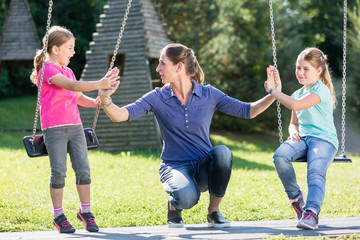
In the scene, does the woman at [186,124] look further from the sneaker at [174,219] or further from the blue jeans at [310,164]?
the blue jeans at [310,164]

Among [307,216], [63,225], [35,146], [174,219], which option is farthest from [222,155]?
[35,146]

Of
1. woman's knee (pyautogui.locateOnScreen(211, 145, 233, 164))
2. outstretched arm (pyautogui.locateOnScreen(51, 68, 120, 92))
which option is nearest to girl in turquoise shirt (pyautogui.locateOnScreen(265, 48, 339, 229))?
woman's knee (pyautogui.locateOnScreen(211, 145, 233, 164))

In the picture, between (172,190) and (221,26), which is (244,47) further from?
(172,190)

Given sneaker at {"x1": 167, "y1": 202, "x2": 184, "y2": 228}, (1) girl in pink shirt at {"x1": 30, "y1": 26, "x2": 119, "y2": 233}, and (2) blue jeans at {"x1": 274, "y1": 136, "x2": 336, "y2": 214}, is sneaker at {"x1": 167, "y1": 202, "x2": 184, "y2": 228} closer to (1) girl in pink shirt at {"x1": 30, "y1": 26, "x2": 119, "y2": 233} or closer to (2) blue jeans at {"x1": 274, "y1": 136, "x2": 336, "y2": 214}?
(1) girl in pink shirt at {"x1": 30, "y1": 26, "x2": 119, "y2": 233}

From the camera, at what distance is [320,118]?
16.4 feet

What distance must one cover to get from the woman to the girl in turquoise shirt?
38 centimetres

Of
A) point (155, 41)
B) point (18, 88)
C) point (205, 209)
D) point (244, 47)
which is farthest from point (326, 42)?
point (205, 209)

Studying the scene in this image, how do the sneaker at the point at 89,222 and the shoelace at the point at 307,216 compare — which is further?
the sneaker at the point at 89,222

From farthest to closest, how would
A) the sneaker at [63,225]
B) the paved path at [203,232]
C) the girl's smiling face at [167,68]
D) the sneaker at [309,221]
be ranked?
the girl's smiling face at [167,68] → the sneaker at [63,225] → the sneaker at [309,221] → the paved path at [203,232]

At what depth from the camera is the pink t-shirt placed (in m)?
4.75

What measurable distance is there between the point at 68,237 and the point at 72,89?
1.26 metres

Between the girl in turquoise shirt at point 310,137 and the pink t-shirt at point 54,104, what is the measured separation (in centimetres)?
180

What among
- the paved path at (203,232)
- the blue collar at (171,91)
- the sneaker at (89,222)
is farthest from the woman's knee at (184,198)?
the blue collar at (171,91)

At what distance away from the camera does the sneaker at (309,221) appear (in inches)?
178
